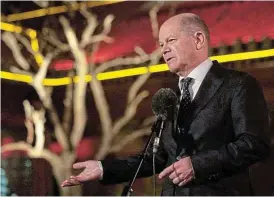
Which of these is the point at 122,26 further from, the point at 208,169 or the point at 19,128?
the point at 208,169

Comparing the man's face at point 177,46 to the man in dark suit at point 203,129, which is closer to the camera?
the man in dark suit at point 203,129

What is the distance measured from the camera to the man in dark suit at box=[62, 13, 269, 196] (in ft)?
3.87

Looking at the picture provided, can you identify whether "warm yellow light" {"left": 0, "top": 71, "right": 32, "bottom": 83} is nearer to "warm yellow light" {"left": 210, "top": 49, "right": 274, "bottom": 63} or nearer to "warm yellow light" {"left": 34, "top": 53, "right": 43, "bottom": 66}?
"warm yellow light" {"left": 34, "top": 53, "right": 43, "bottom": 66}

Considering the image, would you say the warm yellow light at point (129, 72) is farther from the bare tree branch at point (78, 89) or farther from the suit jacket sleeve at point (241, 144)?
the suit jacket sleeve at point (241, 144)

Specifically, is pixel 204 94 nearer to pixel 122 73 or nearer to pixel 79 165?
pixel 79 165

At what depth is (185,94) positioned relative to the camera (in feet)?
4.33

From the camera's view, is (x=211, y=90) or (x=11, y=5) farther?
(x=11, y=5)

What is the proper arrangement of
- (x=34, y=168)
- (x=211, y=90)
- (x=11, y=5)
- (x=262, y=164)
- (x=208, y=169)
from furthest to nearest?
(x=11, y=5), (x=34, y=168), (x=262, y=164), (x=211, y=90), (x=208, y=169)

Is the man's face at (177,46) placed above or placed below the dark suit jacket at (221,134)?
above

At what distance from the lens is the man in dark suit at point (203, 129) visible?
118 centimetres

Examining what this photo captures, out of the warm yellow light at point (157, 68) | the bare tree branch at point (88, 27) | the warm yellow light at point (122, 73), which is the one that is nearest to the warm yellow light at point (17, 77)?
the bare tree branch at point (88, 27)

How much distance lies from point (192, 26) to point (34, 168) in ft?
10.5

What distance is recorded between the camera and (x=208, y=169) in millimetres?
1173

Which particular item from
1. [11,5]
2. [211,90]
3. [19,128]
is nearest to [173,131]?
[211,90]
